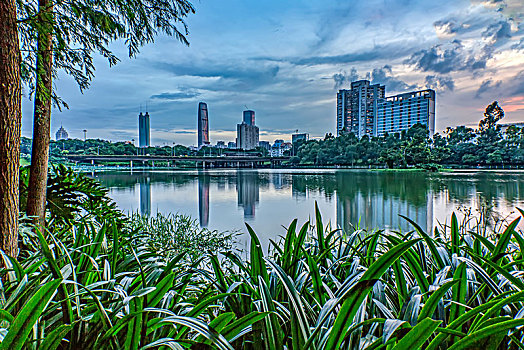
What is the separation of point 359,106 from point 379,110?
10.3m

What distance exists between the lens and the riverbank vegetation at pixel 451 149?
37281 millimetres

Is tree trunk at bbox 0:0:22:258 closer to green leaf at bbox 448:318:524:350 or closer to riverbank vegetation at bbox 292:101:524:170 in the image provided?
green leaf at bbox 448:318:524:350

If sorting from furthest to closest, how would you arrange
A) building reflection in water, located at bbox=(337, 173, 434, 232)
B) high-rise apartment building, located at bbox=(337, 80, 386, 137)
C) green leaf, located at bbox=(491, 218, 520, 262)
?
high-rise apartment building, located at bbox=(337, 80, 386, 137) → building reflection in water, located at bbox=(337, 173, 434, 232) → green leaf, located at bbox=(491, 218, 520, 262)

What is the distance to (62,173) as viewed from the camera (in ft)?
10.7

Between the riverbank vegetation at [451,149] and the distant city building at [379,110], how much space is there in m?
14.8

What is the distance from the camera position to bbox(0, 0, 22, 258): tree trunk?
4.61 ft

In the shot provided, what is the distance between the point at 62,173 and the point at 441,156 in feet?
143

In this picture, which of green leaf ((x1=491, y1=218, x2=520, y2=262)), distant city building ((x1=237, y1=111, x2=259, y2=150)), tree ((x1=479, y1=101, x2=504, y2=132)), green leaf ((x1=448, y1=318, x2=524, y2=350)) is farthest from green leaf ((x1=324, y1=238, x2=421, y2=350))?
distant city building ((x1=237, y1=111, x2=259, y2=150))

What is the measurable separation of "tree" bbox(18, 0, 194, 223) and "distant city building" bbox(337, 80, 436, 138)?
206 ft

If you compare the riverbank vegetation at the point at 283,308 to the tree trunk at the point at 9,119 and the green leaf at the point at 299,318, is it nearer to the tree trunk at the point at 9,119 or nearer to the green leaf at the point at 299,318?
the green leaf at the point at 299,318

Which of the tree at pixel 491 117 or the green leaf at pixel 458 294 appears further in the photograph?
the tree at pixel 491 117

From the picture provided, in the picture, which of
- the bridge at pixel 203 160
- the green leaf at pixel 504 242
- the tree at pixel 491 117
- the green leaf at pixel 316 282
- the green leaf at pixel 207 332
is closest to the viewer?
the green leaf at pixel 207 332

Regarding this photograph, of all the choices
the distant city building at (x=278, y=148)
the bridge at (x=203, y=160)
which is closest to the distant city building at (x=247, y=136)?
the distant city building at (x=278, y=148)

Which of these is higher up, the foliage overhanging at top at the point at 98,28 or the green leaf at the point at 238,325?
the foliage overhanging at top at the point at 98,28
